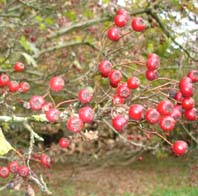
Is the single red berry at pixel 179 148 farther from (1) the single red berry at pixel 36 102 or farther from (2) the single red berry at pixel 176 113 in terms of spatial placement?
(1) the single red berry at pixel 36 102

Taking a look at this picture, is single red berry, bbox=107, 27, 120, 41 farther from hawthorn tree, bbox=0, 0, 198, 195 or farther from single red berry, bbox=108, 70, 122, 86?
single red berry, bbox=108, 70, 122, 86

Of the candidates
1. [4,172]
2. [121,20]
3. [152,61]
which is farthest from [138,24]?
[4,172]

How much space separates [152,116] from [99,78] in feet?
12.2

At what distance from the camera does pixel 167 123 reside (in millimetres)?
1844

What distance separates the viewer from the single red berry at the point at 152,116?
1.83 meters

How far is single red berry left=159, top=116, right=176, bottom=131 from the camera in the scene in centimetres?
183

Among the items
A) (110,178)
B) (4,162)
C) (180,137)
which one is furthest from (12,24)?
(110,178)

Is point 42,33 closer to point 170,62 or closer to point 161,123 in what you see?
point 170,62

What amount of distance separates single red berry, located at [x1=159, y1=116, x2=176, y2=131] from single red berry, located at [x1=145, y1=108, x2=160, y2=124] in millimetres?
26

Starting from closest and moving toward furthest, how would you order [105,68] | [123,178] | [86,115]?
[86,115] < [105,68] < [123,178]

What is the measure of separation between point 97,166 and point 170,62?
670 centimetres

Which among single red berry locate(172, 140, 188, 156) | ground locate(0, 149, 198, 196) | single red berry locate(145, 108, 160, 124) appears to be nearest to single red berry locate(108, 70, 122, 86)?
single red berry locate(145, 108, 160, 124)

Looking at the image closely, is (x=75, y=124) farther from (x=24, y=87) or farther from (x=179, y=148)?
(x=24, y=87)

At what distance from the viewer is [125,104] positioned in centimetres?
195
